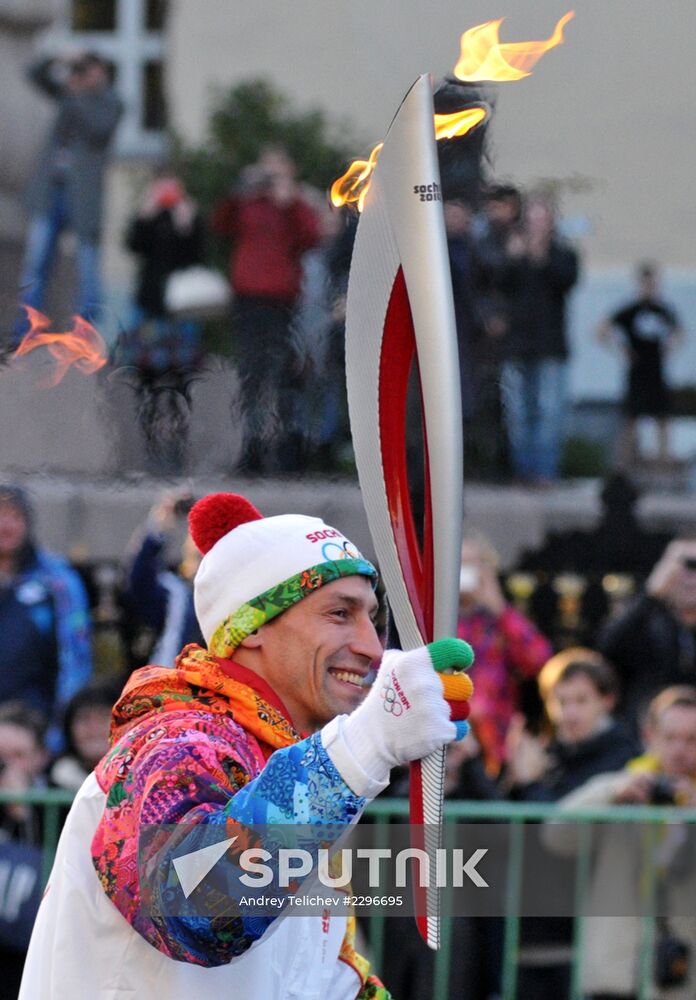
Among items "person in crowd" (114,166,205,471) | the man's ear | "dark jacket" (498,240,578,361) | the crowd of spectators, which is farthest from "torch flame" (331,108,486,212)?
"dark jacket" (498,240,578,361)

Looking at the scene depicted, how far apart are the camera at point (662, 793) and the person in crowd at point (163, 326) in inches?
64.7

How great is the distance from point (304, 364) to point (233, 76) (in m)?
4.68

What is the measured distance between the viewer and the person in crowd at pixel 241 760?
240 centimetres

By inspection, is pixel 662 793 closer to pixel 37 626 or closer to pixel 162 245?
pixel 37 626

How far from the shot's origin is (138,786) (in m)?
2.49

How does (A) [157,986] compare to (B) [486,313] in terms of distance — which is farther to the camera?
(B) [486,313]

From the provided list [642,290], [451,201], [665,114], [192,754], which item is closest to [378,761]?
[192,754]

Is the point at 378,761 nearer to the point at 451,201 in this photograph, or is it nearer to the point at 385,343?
the point at 385,343

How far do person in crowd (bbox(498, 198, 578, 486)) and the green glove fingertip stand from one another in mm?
4340

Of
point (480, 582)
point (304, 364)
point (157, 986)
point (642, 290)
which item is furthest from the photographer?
point (642, 290)

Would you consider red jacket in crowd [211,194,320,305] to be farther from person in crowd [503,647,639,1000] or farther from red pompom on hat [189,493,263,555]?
red pompom on hat [189,493,263,555]

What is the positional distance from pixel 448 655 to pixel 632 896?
251cm

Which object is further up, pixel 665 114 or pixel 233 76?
pixel 233 76

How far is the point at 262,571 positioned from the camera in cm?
290
